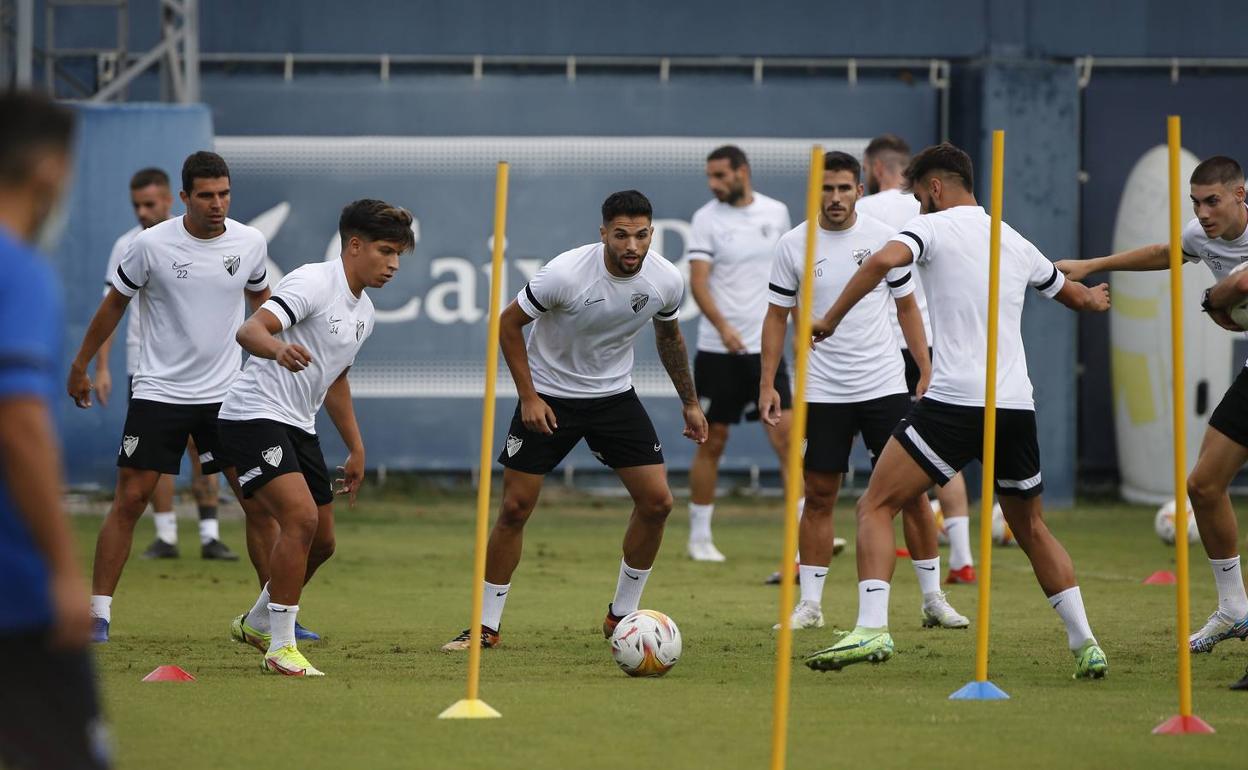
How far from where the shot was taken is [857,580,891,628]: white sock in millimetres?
7652

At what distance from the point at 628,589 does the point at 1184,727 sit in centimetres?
319

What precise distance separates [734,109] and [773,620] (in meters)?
8.91

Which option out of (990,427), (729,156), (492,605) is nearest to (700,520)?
(729,156)

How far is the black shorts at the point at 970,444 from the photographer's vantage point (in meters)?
7.57

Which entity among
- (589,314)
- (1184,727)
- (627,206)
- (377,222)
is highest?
(627,206)

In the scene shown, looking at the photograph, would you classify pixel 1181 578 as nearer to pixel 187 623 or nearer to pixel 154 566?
pixel 187 623

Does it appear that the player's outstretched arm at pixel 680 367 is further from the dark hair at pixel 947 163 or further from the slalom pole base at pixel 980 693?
the slalom pole base at pixel 980 693

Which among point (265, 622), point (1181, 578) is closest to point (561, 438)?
point (265, 622)

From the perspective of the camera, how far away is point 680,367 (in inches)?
354

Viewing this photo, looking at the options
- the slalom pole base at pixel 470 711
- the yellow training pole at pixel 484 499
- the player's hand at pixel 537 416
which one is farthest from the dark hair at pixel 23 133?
the player's hand at pixel 537 416

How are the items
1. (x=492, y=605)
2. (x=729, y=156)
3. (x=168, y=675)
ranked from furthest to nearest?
(x=729, y=156) < (x=492, y=605) < (x=168, y=675)

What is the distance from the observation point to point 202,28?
1770 centimetres

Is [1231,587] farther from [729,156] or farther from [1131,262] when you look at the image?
[729,156]

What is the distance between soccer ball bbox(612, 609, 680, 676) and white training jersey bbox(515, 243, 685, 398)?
4.66 ft
